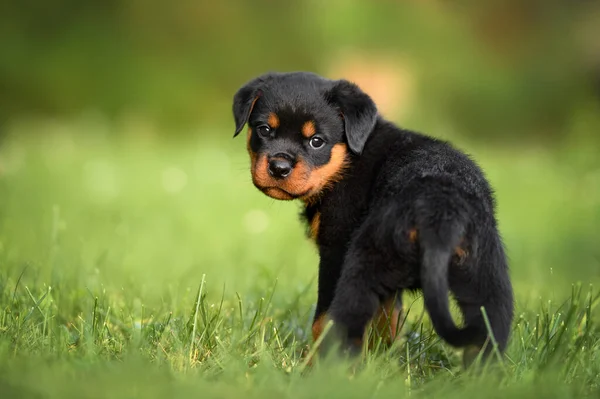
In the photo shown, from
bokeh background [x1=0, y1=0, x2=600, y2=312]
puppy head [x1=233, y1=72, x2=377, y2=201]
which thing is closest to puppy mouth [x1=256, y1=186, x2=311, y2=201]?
puppy head [x1=233, y1=72, x2=377, y2=201]

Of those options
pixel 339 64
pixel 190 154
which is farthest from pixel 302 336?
pixel 339 64

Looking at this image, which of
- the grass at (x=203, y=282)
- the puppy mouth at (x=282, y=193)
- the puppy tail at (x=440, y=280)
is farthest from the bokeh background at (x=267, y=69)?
the puppy tail at (x=440, y=280)

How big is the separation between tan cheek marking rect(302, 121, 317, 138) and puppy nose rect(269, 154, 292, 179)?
165mm

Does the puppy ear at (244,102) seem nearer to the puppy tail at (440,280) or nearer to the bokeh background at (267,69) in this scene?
the puppy tail at (440,280)

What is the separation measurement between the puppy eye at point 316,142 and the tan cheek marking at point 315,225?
30cm

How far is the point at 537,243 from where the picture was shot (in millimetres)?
6223

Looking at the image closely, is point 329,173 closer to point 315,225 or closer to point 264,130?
point 315,225

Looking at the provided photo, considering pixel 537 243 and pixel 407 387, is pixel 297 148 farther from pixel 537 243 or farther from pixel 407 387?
pixel 537 243

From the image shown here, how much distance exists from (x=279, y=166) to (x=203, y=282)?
23.0 inches

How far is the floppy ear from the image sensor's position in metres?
3.28

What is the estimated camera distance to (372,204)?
2.97 metres

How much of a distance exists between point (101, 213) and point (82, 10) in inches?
256

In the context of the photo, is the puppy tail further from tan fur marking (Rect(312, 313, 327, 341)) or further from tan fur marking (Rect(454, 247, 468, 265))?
tan fur marking (Rect(312, 313, 327, 341))

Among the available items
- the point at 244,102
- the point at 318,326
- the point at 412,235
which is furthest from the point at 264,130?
the point at 412,235
